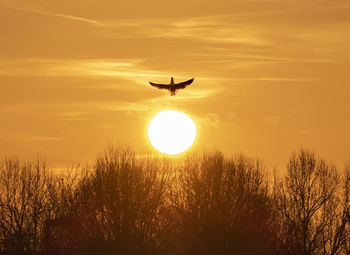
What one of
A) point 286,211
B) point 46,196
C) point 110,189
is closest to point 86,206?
point 110,189

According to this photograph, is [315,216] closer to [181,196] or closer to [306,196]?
[306,196]

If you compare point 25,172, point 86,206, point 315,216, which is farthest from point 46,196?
point 315,216

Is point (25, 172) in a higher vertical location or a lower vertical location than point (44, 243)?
higher

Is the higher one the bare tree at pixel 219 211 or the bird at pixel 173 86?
the bird at pixel 173 86

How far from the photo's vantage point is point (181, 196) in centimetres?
7625

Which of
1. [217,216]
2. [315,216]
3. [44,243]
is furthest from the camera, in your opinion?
[315,216]

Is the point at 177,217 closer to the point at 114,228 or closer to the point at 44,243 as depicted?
the point at 114,228

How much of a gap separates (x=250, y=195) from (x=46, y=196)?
57.0 ft

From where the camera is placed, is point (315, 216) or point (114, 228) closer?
point (114, 228)

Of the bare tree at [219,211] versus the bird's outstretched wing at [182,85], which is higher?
the bird's outstretched wing at [182,85]

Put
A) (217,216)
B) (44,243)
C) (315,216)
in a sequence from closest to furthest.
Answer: (217,216)
(44,243)
(315,216)

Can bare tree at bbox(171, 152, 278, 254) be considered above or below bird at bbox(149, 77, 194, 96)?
below

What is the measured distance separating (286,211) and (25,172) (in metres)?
21.4

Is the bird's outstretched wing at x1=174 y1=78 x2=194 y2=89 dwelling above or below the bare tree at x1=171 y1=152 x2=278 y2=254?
above
